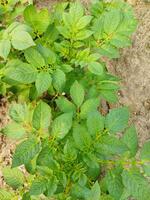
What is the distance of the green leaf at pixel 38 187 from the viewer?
1.73 metres

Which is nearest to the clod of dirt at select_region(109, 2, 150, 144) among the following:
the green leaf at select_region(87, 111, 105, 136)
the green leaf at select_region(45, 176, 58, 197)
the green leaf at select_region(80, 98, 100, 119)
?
the green leaf at select_region(80, 98, 100, 119)

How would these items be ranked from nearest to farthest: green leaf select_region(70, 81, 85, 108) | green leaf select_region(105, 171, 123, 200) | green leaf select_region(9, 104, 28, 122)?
green leaf select_region(105, 171, 123, 200) < green leaf select_region(9, 104, 28, 122) < green leaf select_region(70, 81, 85, 108)

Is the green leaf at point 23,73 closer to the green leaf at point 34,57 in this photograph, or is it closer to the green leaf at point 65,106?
the green leaf at point 34,57

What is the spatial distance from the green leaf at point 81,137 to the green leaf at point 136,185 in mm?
210

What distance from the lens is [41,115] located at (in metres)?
1.82

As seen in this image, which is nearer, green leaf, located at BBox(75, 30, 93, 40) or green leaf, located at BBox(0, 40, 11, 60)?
green leaf, located at BBox(0, 40, 11, 60)

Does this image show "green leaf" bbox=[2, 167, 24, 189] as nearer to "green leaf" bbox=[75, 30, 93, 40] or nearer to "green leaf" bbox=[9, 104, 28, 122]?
"green leaf" bbox=[9, 104, 28, 122]

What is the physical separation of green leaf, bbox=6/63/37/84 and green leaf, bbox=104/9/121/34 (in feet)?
1.33

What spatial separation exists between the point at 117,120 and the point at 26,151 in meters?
0.40

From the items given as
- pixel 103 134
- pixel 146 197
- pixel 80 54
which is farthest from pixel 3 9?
pixel 146 197

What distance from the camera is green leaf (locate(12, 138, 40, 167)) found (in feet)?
5.76

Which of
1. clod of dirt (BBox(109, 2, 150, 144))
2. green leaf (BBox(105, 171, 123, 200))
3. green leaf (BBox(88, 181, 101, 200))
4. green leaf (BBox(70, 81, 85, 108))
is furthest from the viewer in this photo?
clod of dirt (BBox(109, 2, 150, 144))

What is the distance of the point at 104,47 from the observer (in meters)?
2.05

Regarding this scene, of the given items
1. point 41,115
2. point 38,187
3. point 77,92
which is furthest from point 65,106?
point 38,187
